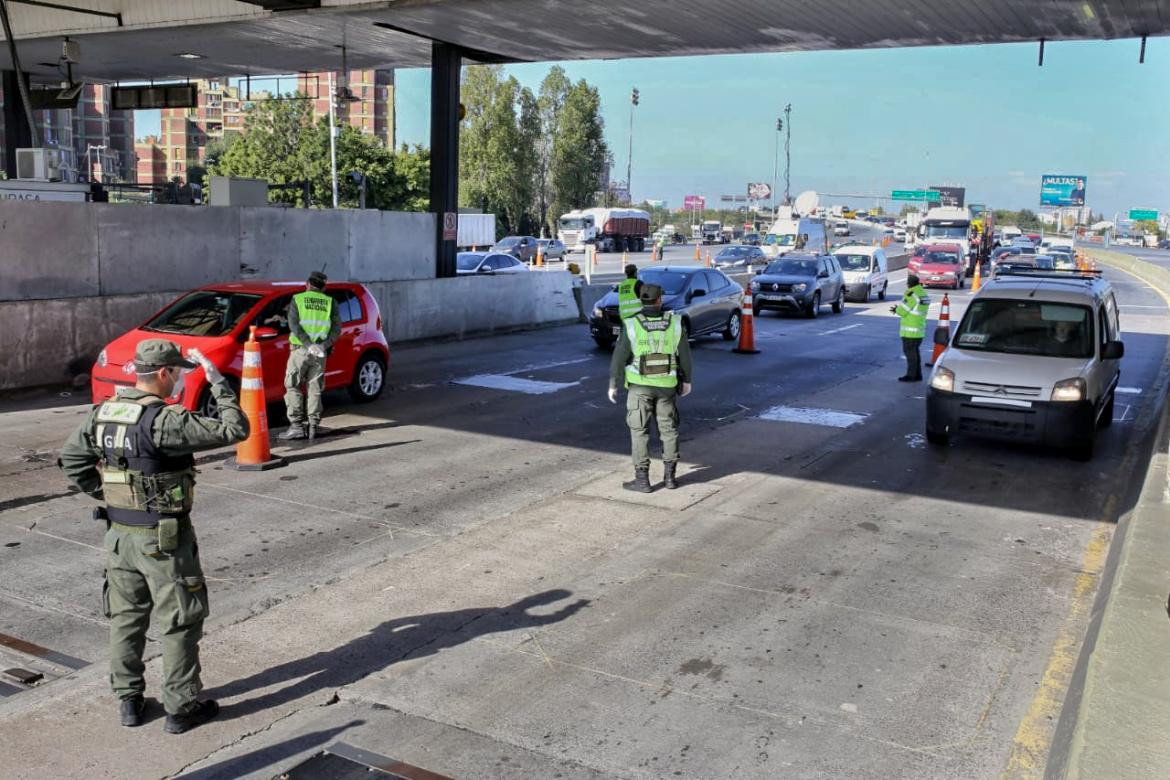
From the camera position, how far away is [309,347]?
11.5 meters

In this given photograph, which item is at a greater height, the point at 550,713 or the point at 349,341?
the point at 349,341

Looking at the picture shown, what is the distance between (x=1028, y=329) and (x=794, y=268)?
57.7ft

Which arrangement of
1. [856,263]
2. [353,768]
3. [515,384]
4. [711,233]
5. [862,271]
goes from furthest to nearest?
[711,233], [856,263], [862,271], [515,384], [353,768]

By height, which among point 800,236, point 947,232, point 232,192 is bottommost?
point 800,236

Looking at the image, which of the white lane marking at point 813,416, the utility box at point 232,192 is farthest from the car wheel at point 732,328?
the utility box at point 232,192

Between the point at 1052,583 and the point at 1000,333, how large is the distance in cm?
520

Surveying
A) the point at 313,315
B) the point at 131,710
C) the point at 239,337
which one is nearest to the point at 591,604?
the point at 131,710

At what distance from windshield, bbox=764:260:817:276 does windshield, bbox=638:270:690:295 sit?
8715mm

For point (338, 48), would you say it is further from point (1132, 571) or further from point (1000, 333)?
point (1132, 571)

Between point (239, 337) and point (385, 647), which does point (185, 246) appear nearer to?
point (239, 337)

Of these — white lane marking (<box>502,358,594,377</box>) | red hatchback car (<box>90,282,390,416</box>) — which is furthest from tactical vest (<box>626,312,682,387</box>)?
white lane marking (<box>502,358,594,377</box>)

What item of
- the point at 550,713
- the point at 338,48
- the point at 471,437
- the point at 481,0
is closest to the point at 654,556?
the point at 550,713

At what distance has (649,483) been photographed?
994 cm

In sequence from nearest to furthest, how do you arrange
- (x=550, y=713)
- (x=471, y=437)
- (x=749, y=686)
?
(x=550, y=713) → (x=749, y=686) → (x=471, y=437)
